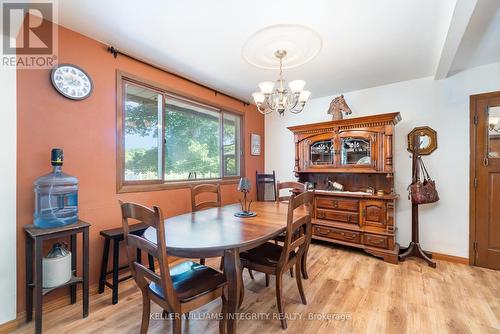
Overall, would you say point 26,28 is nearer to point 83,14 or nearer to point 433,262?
point 83,14

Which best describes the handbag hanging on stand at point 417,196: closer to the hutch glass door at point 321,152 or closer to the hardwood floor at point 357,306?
the hardwood floor at point 357,306

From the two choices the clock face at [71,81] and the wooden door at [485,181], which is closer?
the clock face at [71,81]

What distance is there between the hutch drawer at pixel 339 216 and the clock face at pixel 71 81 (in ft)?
10.6

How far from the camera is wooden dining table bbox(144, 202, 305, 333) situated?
4.31ft

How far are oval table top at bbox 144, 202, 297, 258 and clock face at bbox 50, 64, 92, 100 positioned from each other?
4.76 feet

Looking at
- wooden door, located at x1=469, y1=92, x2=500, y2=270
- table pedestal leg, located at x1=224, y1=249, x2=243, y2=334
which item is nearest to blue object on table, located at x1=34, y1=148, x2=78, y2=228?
table pedestal leg, located at x1=224, y1=249, x2=243, y2=334

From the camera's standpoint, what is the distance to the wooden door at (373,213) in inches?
115

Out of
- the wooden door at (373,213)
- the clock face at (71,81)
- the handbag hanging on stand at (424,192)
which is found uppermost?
the clock face at (71,81)

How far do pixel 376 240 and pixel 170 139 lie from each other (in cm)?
299

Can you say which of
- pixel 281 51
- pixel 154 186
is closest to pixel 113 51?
pixel 154 186

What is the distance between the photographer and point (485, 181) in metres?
2.67

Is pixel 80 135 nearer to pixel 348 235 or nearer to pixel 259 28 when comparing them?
pixel 259 28

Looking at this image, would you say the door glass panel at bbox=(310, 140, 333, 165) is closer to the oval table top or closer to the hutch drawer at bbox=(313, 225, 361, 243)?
the hutch drawer at bbox=(313, 225, 361, 243)

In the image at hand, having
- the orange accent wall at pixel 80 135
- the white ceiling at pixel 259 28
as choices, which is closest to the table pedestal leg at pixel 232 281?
the orange accent wall at pixel 80 135
